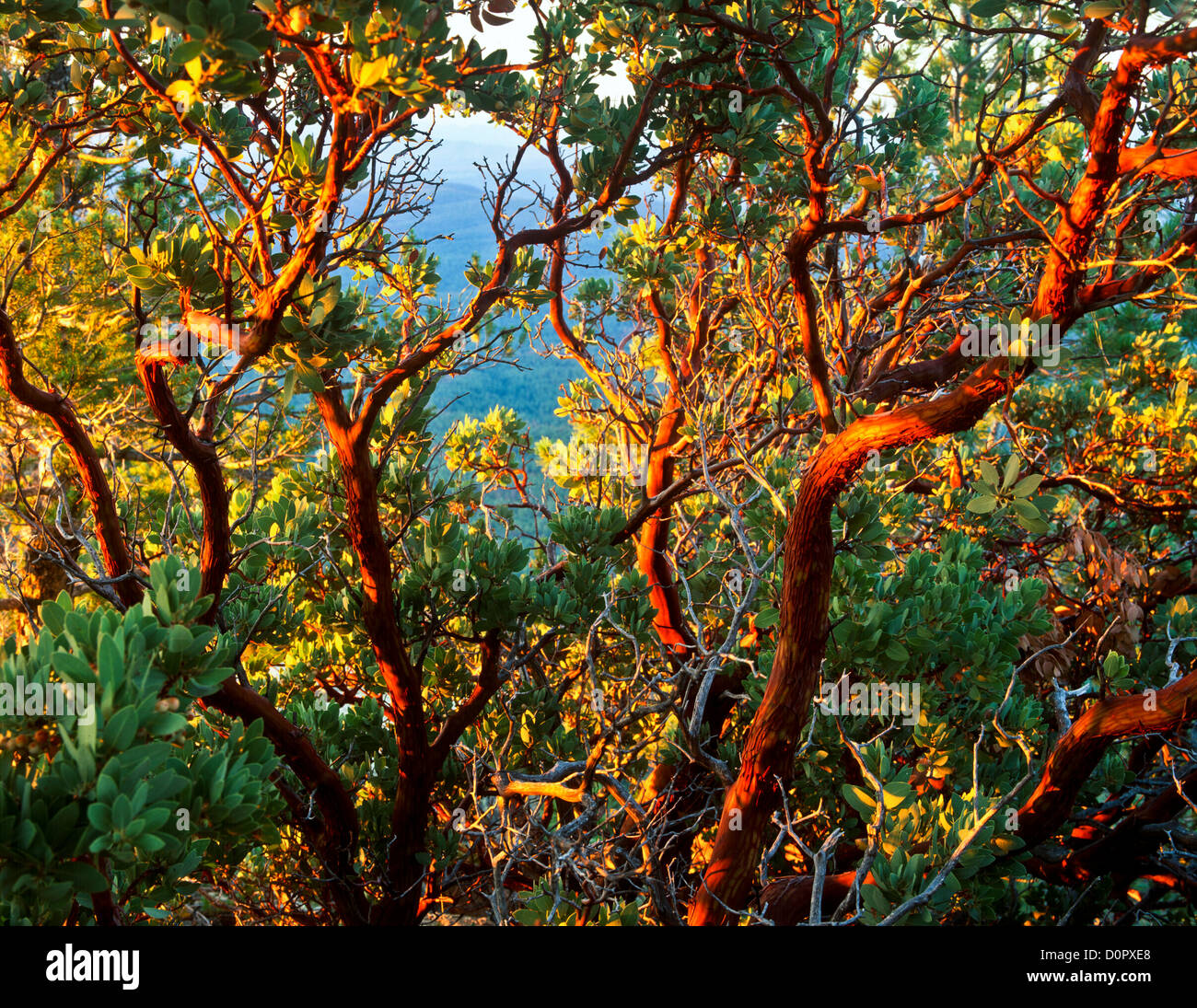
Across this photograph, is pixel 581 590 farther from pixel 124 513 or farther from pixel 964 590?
pixel 124 513

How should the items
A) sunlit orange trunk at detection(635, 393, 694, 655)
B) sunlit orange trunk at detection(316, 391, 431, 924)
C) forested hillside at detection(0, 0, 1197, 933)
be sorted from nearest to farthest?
1. forested hillside at detection(0, 0, 1197, 933)
2. sunlit orange trunk at detection(316, 391, 431, 924)
3. sunlit orange trunk at detection(635, 393, 694, 655)

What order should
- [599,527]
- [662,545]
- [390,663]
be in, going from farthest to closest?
[662,545] → [599,527] → [390,663]

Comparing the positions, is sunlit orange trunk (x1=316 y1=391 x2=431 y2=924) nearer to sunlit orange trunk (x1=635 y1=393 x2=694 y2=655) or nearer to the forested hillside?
the forested hillside

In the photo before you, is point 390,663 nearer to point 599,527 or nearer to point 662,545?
point 599,527


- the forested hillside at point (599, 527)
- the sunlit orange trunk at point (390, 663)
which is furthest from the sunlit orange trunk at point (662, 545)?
the sunlit orange trunk at point (390, 663)

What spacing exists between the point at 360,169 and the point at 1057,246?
9.63 ft

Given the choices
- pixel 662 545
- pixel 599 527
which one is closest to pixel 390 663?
pixel 599 527

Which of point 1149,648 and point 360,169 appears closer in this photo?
point 360,169

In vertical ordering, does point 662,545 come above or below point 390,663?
above

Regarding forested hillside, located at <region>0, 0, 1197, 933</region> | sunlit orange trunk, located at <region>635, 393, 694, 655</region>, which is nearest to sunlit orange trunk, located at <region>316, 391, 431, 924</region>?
forested hillside, located at <region>0, 0, 1197, 933</region>

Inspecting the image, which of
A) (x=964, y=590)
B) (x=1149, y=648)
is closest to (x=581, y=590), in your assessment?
(x=964, y=590)

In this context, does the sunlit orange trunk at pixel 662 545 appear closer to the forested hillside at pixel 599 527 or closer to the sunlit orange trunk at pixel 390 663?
the forested hillside at pixel 599 527

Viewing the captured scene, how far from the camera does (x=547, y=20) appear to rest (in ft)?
12.8

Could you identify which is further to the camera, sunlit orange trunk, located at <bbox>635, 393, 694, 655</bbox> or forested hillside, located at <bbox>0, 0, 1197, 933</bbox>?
sunlit orange trunk, located at <bbox>635, 393, 694, 655</bbox>
